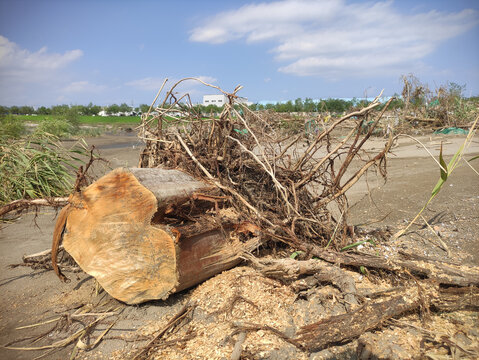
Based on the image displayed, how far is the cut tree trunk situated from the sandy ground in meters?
0.26

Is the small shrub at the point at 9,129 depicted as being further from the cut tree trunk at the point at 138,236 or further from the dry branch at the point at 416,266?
the dry branch at the point at 416,266

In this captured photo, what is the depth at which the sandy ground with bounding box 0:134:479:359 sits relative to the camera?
2.45 metres

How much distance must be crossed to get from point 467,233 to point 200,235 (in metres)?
2.98

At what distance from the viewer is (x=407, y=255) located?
299cm

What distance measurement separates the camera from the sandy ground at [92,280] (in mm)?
2449

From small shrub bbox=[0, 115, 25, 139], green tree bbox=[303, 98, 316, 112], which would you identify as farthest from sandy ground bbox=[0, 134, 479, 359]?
small shrub bbox=[0, 115, 25, 139]

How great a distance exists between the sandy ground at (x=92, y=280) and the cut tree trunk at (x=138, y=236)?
0.26 metres

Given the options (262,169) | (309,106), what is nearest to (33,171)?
(262,169)

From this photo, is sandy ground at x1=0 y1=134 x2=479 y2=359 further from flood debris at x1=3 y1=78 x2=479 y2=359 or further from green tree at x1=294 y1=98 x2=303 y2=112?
green tree at x1=294 y1=98 x2=303 y2=112

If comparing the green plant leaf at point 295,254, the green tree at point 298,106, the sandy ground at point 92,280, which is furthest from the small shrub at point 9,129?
the green tree at point 298,106

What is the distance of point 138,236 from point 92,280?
3.63ft

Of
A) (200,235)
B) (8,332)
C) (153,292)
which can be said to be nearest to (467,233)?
(200,235)

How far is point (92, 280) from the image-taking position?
313 cm

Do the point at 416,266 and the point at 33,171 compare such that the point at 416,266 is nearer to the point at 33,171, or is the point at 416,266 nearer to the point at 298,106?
the point at 33,171
